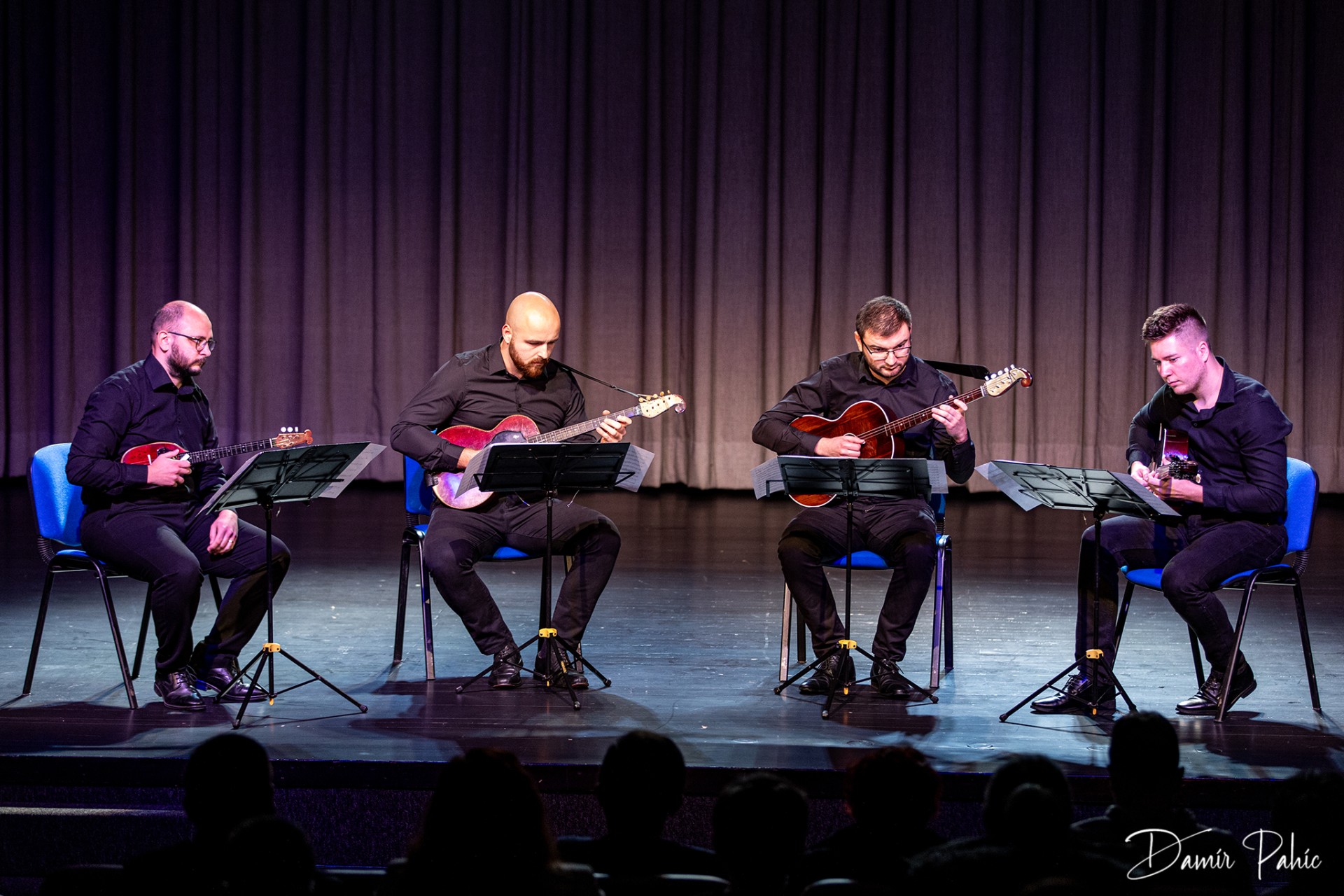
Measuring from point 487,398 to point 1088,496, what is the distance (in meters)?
2.31

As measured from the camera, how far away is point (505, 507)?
464 cm

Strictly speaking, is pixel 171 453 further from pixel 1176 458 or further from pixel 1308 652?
pixel 1308 652

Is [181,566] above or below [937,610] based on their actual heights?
above

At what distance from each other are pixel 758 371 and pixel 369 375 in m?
3.30

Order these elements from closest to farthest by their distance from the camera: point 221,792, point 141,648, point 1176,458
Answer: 1. point 221,792
2. point 1176,458
3. point 141,648

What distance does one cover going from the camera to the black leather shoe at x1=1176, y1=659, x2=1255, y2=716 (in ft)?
13.1

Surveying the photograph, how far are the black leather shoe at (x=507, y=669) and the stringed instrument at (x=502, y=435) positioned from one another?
0.58m

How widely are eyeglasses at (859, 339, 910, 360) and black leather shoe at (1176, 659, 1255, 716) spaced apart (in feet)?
5.17

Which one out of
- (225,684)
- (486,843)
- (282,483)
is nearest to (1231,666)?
(486,843)

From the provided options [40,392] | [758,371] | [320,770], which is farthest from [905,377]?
[40,392]

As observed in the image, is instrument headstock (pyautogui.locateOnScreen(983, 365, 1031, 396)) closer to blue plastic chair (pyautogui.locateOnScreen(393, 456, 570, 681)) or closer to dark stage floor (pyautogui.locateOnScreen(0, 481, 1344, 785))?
dark stage floor (pyautogui.locateOnScreen(0, 481, 1344, 785))

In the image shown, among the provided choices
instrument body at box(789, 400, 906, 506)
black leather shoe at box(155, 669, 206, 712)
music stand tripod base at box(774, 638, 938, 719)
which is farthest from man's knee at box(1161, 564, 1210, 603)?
black leather shoe at box(155, 669, 206, 712)

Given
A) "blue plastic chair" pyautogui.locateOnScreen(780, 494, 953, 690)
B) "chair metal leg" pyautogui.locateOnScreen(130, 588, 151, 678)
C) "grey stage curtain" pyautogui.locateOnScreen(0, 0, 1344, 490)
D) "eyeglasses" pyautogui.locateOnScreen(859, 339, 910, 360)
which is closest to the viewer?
"blue plastic chair" pyautogui.locateOnScreen(780, 494, 953, 690)

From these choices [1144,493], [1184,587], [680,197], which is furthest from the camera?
[680,197]
